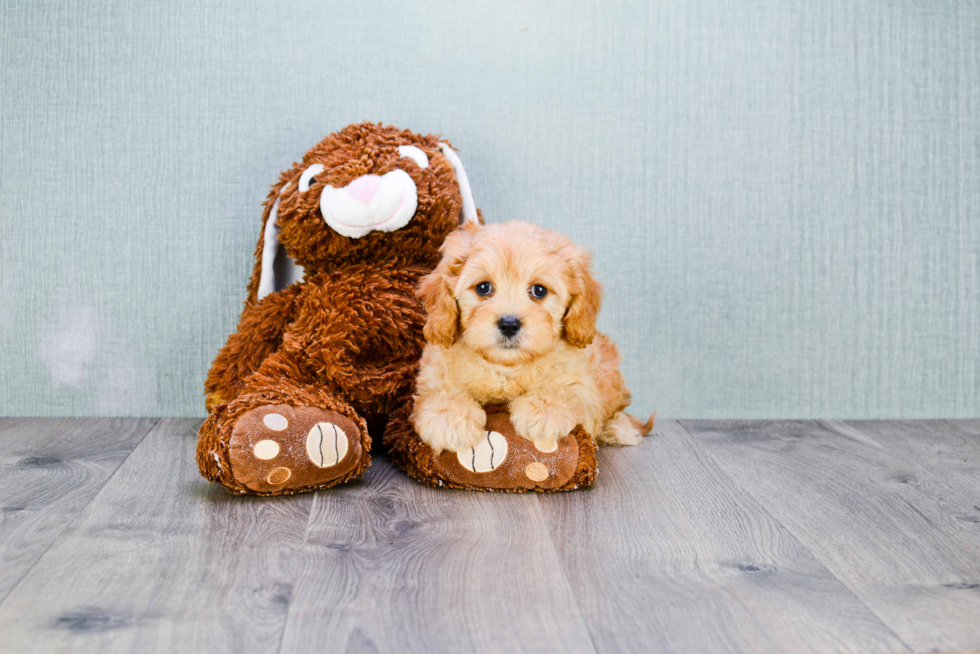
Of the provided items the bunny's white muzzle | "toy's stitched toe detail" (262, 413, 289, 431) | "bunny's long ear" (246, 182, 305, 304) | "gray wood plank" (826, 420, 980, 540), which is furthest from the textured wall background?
"toy's stitched toe detail" (262, 413, 289, 431)

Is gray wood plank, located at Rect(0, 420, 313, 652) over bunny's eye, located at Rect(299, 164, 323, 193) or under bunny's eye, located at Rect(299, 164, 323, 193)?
under

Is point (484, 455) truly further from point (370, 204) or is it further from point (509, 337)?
→ point (370, 204)

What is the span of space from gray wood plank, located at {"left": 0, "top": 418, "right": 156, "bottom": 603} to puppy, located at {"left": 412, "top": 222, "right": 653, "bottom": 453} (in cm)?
62

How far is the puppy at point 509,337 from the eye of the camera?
1.34 m

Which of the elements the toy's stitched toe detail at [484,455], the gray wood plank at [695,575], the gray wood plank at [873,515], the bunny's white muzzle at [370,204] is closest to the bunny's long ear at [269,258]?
the bunny's white muzzle at [370,204]

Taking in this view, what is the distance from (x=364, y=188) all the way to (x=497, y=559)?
805 millimetres

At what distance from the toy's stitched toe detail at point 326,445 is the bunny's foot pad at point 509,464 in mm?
159

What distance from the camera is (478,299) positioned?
1375mm

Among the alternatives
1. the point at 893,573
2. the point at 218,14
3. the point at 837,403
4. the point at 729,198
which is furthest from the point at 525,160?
the point at 893,573

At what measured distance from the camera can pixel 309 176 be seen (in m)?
1.68

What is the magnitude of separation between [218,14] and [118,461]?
1061 millimetres

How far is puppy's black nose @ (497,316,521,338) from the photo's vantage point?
4.31 ft

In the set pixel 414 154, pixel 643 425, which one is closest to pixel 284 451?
pixel 414 154

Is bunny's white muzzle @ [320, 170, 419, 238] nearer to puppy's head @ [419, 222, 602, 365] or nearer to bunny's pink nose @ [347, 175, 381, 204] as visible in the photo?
bunny's pink nose @ [347, 175, 381, 204]
